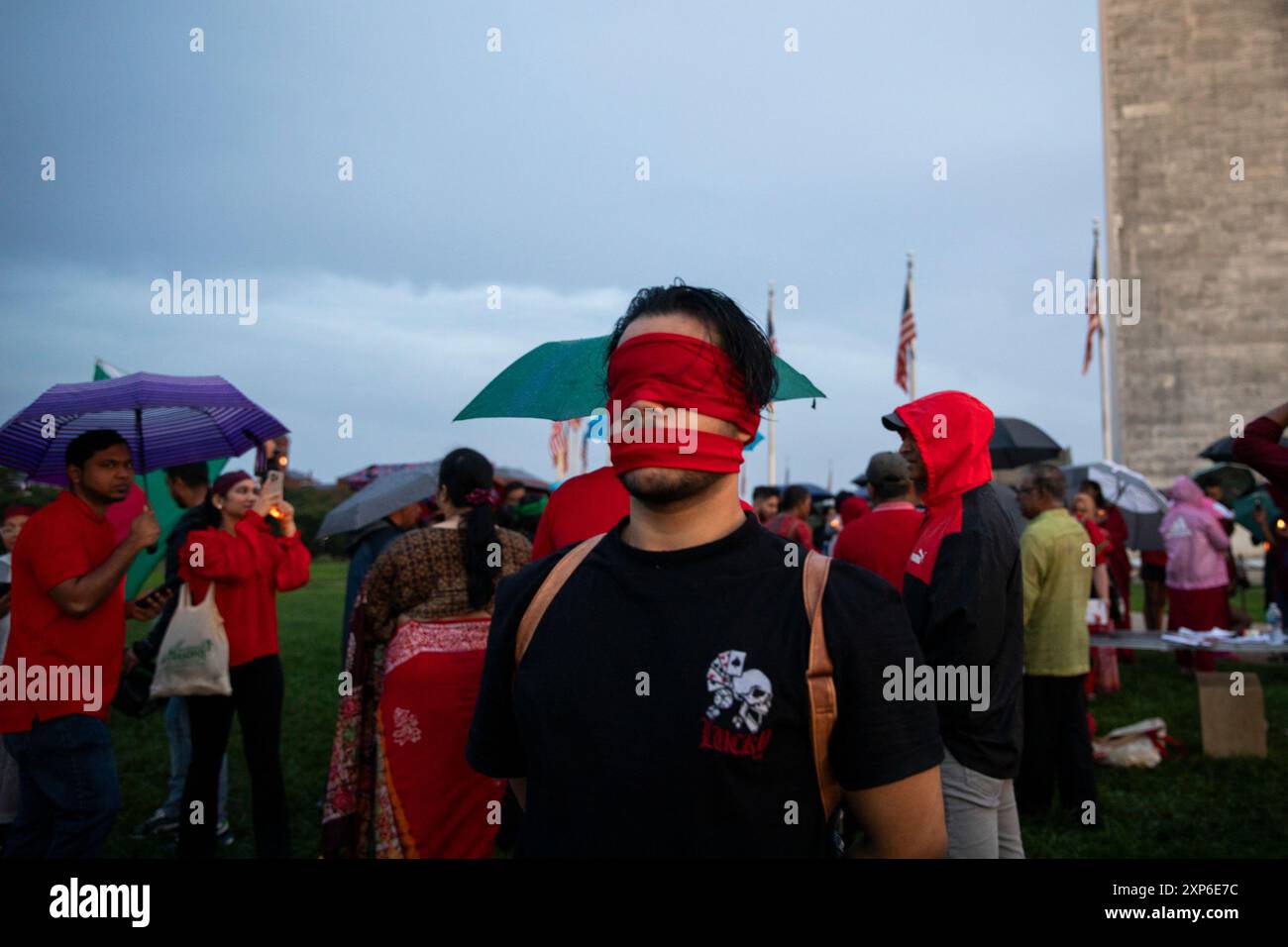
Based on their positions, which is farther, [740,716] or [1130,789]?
[1130,789]

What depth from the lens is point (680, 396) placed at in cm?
213

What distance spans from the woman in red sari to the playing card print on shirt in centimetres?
328

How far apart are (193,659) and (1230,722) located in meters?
8.47

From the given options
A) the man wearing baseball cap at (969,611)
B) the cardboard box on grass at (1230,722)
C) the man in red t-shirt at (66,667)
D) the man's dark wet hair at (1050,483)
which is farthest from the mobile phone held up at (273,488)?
the cardboard box on grass at (1230,722)

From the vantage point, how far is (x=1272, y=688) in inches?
492

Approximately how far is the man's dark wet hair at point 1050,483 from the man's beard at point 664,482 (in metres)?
5.94

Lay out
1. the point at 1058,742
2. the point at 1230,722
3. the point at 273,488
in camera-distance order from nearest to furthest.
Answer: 1. the point at 273,488
2. the point at 1058,742
3. the point at 1230,722

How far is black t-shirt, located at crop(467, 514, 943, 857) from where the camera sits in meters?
1.96

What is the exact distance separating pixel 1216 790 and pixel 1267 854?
5.68 ft

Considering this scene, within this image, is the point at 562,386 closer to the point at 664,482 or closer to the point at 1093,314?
the point at 664,482

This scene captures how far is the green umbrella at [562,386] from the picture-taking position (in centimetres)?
471

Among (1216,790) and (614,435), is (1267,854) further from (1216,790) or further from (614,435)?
(614,435)

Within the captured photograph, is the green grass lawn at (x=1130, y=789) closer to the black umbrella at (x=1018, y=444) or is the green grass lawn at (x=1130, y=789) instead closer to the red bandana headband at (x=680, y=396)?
the black umbrella at (x=1018, y=444)

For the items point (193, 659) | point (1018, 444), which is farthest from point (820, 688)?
point (1018, 444)
